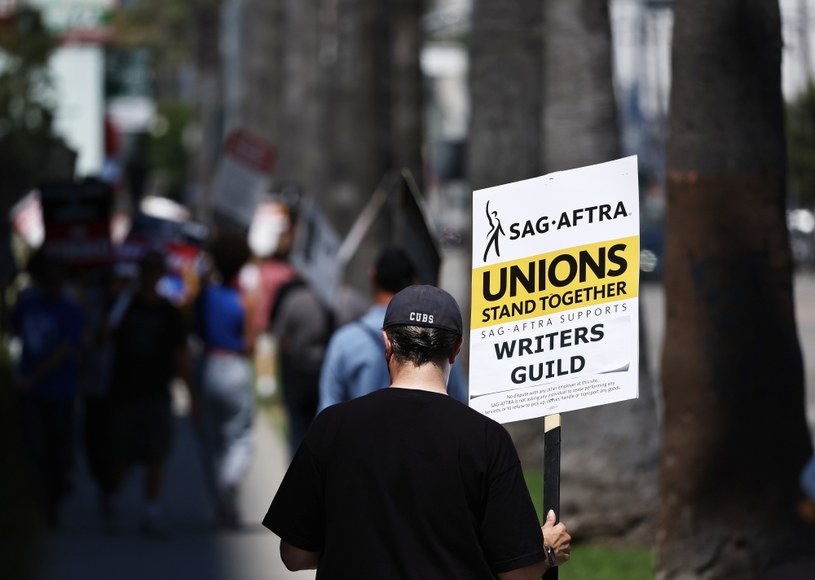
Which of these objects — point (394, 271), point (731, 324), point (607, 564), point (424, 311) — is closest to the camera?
point (424, 311)

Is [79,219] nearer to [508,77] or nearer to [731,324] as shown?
[508,77]

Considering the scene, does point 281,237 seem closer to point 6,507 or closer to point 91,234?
point 91,234

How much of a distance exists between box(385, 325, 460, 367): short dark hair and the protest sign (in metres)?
0.57

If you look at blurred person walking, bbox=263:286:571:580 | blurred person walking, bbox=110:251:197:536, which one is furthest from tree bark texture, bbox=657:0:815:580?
blurred person walking, bbox=110:251:197:536

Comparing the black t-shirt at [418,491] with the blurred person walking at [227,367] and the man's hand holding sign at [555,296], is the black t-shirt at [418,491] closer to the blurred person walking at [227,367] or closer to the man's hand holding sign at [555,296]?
the man's hand holding sign at [555,296]

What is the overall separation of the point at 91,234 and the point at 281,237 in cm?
168

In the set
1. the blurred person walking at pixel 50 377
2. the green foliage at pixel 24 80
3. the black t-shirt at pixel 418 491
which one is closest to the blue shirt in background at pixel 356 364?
the black t-shirt at pixel 418 491

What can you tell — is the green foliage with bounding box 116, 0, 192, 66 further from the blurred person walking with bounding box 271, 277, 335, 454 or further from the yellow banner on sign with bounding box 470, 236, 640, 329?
the yellow banner on sign with bounding box 470, 236, 640, 329

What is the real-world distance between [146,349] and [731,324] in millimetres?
4298

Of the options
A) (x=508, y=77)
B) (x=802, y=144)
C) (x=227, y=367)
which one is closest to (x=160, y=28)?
(x=802, y=144)

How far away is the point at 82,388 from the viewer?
12.4m

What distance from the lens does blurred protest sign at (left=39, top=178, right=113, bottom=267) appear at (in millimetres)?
13336

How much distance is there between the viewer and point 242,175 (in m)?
16.1

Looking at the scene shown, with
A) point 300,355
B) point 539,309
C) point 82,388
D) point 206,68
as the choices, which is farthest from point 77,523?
point 206,68
